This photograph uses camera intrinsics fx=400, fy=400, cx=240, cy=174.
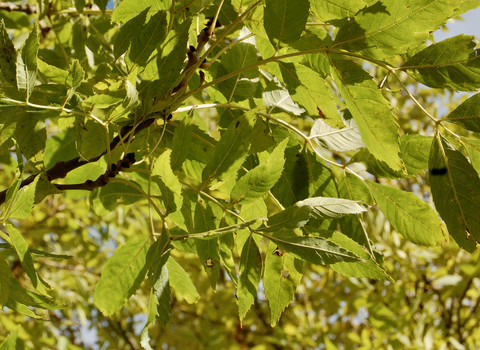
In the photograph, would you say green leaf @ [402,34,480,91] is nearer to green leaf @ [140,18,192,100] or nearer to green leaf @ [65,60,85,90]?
green leaf @ [140,18,192,100]

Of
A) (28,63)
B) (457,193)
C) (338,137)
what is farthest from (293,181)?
(28,63)

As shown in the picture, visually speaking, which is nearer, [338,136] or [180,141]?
[180,141]

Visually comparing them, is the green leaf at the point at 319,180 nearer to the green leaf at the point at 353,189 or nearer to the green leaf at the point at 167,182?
the green leaf at the point at 353,189

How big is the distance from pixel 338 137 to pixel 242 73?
0.81 ft

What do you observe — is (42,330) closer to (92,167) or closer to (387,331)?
(92,167)

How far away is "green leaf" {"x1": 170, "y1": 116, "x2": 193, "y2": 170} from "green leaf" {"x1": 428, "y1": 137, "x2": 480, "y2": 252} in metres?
0.42

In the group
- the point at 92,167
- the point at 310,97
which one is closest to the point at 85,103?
the point at 310,97

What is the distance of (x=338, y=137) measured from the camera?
2.84 ft

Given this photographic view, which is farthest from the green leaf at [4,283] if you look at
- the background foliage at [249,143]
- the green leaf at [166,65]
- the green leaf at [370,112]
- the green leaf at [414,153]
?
the green leaf at [414,153]

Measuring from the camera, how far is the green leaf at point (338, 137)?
849mm

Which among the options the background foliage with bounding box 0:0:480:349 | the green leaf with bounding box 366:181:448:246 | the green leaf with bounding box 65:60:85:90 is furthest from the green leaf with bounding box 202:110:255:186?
the green leaf with bounding box 366:181:448:246

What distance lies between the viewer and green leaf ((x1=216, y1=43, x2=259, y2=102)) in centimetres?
82

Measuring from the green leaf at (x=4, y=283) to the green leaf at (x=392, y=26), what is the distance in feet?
2.10

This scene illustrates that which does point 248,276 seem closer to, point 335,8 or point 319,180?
point 319,180
